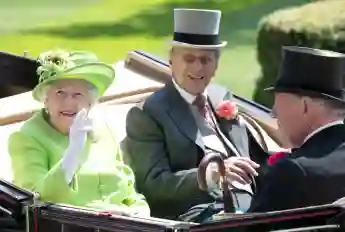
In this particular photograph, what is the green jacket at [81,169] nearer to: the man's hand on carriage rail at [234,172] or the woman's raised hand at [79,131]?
the woman's raised hand at [79,131]

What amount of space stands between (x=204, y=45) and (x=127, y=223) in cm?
126

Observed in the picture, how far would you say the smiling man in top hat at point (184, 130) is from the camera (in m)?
4.23

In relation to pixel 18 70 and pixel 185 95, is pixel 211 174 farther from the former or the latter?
pixel 18 70

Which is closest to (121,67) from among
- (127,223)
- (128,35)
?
(127,223)

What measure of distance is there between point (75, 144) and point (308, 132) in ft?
3.28

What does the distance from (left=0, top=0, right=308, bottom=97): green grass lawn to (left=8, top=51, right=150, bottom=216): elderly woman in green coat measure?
6373mm

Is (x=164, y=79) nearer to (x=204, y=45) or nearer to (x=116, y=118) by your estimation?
(x=116, y=118)

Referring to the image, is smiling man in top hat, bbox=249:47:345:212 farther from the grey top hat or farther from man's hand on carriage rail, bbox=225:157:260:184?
the grey top hat

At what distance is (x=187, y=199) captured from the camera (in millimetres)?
4203

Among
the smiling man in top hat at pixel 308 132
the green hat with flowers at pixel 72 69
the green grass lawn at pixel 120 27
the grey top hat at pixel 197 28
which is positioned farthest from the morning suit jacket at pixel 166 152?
the green grass lawn at pixel 120 27

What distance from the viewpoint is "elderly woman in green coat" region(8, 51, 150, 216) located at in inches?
156

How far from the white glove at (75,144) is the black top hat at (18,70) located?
1.76 metres

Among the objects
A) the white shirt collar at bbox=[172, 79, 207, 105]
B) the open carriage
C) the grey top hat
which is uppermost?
the grey top hat

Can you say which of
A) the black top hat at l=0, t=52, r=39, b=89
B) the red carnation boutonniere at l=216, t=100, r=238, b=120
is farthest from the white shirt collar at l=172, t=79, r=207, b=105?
the black top hat at l=0, t=52, r=39, b=89
